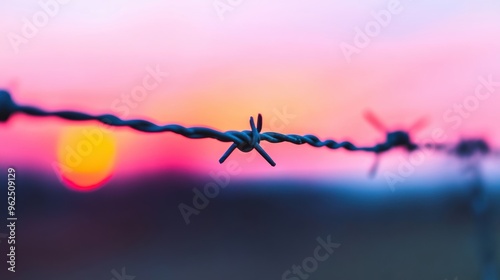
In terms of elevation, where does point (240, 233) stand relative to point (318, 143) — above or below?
above

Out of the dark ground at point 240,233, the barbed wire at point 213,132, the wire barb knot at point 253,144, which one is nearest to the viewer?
the barbed wire at point 213,132

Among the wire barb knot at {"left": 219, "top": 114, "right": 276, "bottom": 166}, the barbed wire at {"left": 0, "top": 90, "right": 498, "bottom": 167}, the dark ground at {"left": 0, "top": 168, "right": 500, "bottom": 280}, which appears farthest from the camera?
the dark ground at {"left": 0, "top": 168, "right": 500, "bottom": 280}

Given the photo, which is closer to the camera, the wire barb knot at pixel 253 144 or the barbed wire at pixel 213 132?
the barbed wire at pixel 213 132

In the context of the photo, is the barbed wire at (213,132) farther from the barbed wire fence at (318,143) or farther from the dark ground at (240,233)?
the dark ground at (240,233)

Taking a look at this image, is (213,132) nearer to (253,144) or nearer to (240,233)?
(253,144)

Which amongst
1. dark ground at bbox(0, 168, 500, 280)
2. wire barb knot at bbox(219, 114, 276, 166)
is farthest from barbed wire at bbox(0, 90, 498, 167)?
dark ground at bbox(0, 168, 500, 280)

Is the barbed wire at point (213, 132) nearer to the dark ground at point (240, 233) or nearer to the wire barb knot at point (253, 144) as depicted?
the wire barb knot at point (253, 144)

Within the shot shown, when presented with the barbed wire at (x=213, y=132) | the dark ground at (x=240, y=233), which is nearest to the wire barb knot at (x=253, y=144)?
the barbed wire at (x=213, y=132)

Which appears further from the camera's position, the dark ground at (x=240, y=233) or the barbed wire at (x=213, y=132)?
the dark ground at (x=240, y=233)

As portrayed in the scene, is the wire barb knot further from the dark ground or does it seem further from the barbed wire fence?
the dark ground

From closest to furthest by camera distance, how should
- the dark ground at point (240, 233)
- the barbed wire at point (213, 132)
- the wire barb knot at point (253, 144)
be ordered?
the barbed wire at point (213, 132) < the wire barb knot at point (253, 144) < the dark ground at point (240, 233)

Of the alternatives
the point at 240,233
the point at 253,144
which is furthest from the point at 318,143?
the point at 240,233
